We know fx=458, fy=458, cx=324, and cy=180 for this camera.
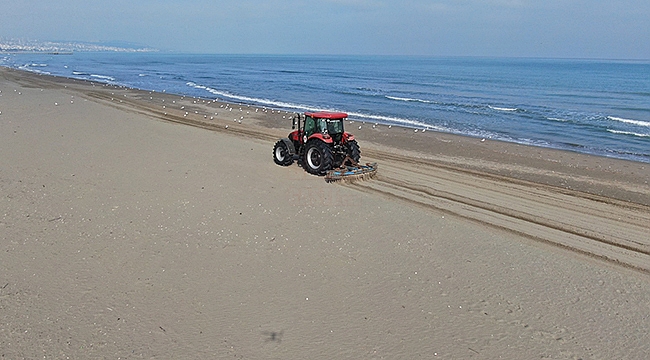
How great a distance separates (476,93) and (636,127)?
1748 cm

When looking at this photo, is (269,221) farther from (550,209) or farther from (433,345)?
(550,209)

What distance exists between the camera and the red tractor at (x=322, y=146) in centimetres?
1223

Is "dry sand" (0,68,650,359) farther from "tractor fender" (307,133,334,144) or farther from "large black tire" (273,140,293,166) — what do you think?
"tractor fender" (307,133,334,144)

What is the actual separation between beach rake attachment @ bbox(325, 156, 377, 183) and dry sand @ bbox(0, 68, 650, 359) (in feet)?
0.94

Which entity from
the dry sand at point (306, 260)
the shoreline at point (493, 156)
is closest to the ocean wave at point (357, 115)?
the shoreline at point (493, 156)

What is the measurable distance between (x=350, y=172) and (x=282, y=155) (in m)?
2.39

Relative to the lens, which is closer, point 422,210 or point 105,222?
point 105,222

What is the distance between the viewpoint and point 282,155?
526 inches

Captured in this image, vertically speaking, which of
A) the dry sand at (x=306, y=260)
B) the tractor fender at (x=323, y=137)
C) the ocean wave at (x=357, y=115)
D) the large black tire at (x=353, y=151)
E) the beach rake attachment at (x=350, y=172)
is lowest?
the dry sand at (x=306, y=260)

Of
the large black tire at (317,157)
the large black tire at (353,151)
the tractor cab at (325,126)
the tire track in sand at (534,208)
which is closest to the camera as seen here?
the tire track in sand at (534,208)

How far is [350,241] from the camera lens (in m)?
8.23

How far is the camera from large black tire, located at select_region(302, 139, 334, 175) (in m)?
12.0

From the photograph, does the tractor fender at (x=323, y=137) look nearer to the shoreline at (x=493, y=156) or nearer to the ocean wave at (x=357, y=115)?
the shoreline at (x=493, y=156)

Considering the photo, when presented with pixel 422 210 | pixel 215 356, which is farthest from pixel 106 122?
pixel 215 356
